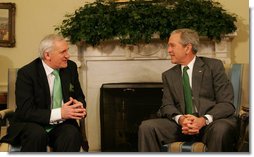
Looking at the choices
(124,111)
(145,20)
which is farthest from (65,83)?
(124,111)

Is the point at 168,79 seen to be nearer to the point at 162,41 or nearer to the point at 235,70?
the point at 235,70

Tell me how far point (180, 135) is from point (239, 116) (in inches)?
13.7

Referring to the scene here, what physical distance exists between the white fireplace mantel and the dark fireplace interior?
124mm

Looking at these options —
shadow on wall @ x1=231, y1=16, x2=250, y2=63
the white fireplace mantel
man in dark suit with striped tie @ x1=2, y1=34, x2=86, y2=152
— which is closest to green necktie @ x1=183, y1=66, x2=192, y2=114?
man in dark suit with striped tie @ x1=2, y1=34, x2=86, y2=152

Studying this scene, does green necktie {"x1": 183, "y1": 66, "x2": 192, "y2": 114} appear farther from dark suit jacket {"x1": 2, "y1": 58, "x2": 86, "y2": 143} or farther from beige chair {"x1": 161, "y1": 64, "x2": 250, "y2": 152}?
dark suit jacket {"x1": 2, "y1": 58, "x2": 86, "y2": 143}

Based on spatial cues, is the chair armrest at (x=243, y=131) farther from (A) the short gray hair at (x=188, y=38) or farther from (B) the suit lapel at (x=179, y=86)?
(A) the short gray hair at (x=188, y=38)

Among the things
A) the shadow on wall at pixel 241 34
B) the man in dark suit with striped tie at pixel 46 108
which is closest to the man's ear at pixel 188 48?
the man in dark suit with striped tie at pixel 46 108

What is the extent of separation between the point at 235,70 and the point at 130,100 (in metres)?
1.27

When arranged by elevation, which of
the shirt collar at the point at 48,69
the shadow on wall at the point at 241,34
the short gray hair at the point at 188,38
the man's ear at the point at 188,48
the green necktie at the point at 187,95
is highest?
the shadow on wall at the point at 241,34

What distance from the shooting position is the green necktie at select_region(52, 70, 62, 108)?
90.3 inches

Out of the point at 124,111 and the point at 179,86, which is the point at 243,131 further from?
the point at 124,111

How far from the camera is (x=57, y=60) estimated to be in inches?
90.0

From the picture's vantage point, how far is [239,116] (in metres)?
2.17

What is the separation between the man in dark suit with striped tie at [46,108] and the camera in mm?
2137
